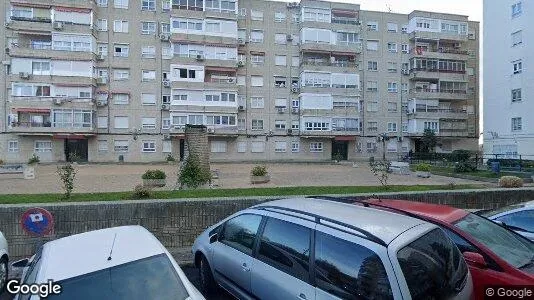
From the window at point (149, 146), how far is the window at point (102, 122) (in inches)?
172

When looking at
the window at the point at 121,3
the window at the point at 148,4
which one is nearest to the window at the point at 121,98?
the window at the point at 121,3

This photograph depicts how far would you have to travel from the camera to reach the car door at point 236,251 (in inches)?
147

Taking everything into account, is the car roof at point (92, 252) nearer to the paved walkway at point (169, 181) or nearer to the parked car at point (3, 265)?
the parked car at point (3, 265)

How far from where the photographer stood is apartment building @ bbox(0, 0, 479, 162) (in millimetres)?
33781

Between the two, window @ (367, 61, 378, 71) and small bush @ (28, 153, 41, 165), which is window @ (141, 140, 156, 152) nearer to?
small bush @ (28, 153, 41, 165)

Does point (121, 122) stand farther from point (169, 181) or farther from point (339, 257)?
point (339, 257)

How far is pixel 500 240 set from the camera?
3875 mm

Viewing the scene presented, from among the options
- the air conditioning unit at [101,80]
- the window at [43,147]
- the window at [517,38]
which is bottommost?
the window at [43,147]

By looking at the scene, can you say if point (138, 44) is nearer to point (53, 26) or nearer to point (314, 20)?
point (53, 26)

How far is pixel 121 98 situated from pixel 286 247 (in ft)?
123

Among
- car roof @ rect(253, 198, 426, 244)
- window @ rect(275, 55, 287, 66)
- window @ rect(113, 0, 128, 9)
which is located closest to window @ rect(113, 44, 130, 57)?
window @ rect(113, 0, 128, 9)

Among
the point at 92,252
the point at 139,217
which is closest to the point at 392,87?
the point at 139,217

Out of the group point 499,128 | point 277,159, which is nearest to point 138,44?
point 277,159

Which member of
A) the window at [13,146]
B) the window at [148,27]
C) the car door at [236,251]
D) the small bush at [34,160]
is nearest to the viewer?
the car door at [236,251]
